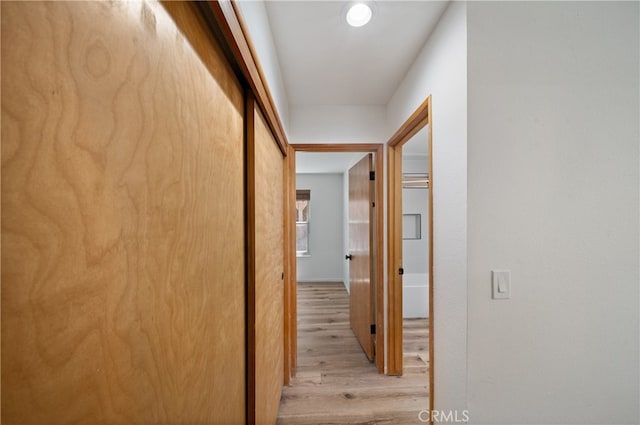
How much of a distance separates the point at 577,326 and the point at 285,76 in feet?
7.19

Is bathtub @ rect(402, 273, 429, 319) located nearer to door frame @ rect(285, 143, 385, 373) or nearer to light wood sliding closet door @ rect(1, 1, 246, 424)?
door frame @ rect(285, 143, 385, 373)

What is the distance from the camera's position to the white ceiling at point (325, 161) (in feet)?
12.6

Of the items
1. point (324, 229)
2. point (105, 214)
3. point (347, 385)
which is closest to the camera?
point (105, 214)

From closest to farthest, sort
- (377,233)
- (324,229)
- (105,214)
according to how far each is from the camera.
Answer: (105,214)
(377,233)
(324,229)

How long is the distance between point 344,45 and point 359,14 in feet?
0.85

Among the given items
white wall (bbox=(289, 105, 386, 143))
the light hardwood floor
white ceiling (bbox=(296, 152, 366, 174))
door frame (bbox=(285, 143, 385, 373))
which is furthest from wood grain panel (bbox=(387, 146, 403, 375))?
white ceiling (bbox=(296, 152, 366, 174))

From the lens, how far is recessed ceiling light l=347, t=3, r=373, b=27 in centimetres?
121

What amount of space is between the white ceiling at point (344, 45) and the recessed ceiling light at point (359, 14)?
0.11ft

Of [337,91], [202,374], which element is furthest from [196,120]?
[337,91]

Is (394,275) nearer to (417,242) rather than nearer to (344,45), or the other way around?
(344,45)

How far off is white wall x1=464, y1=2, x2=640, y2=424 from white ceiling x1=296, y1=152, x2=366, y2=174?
2.35 meters

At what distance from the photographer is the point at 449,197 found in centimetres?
121

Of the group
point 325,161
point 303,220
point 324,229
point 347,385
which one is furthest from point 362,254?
point 303,220

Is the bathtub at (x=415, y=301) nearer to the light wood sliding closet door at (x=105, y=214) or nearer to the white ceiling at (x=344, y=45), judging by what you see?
the white ceiling at (x=344, y=45)
